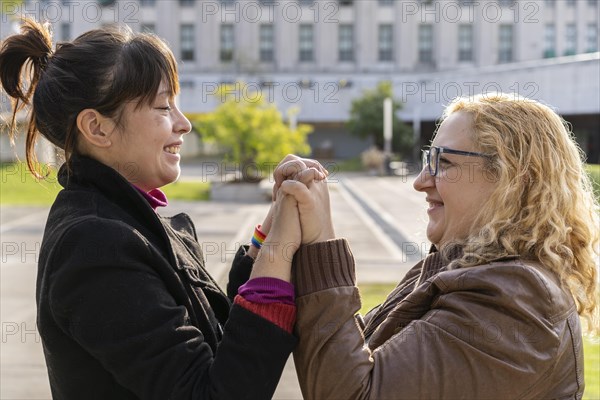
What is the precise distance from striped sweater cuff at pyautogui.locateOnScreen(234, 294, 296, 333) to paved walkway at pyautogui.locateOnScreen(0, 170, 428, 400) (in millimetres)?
805

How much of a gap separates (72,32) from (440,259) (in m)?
49.2

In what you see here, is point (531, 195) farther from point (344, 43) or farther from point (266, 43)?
point (344, 43)

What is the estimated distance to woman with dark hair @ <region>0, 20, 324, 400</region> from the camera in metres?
1.71

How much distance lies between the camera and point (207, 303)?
6.62 feet

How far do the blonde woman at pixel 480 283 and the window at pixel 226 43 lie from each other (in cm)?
4840

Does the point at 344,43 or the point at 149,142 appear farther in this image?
the point at 344,43

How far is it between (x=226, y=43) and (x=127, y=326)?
49.2 m

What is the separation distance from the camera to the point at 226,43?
163ft

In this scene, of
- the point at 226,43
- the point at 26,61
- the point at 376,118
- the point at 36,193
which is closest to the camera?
the point at 26,61

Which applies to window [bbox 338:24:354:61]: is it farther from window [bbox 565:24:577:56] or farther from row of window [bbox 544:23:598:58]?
window [bbox 565:24:577:56]

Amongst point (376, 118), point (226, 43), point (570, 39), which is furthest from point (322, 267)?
→ point (570, 39)

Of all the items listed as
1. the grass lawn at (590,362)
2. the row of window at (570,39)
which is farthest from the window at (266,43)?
the grass lawn at (590,362)

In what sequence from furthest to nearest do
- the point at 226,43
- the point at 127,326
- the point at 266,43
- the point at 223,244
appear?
the point at 266,43 → the point at 226,43 → the point at 223,244 → the point at 127,326

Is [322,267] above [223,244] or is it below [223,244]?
above
